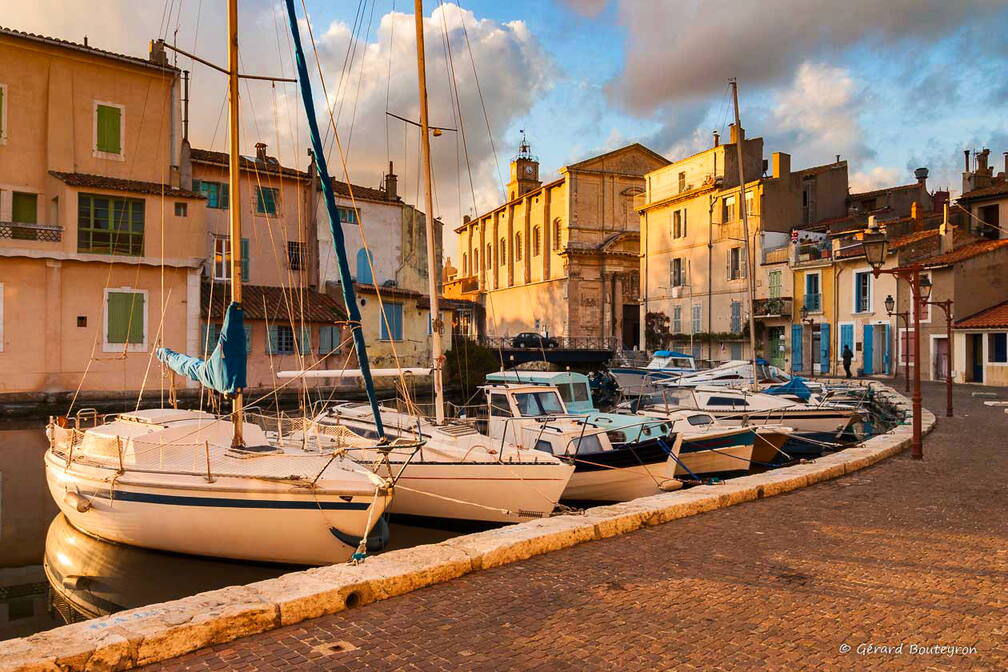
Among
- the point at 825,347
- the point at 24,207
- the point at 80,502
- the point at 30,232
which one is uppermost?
the point at 24,207

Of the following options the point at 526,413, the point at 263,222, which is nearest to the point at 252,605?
the point at 526,413

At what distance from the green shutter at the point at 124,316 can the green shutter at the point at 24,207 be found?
4239mm

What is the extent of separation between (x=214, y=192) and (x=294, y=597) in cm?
3062

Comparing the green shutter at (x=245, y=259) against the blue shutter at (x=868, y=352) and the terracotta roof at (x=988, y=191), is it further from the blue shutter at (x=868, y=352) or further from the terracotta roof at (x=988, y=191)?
the terracotta roof at (x=988, y=191)

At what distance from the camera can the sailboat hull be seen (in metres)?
9.84

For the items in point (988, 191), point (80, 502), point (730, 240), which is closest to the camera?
point (80, 502)

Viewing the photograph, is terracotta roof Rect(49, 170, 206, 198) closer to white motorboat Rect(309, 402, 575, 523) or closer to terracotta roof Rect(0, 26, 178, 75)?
terracotta roof Rect(0, 26, 178, 75)

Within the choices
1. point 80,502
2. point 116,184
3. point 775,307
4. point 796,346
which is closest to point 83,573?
point 80,502

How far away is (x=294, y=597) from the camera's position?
5.26 meters

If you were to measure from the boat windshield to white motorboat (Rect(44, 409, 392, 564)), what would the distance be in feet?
17.9

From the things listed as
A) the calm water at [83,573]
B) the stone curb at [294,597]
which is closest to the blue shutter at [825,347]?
the calm water at [83,573]

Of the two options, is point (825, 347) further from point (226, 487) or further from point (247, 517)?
point (226, 487)

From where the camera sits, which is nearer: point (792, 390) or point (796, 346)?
point (792, 390)

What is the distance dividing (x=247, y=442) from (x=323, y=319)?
64.2 ft
